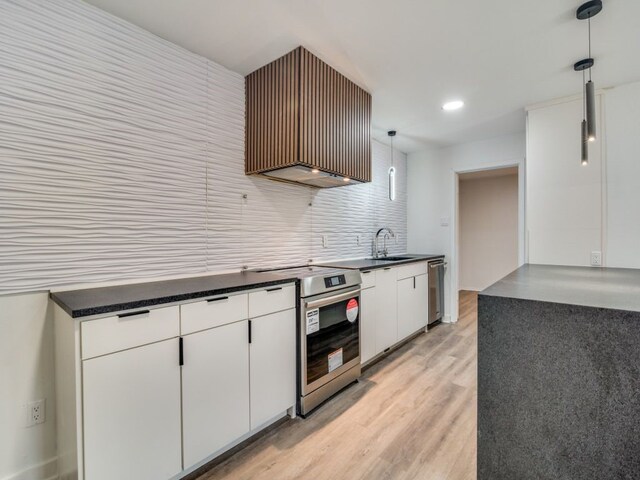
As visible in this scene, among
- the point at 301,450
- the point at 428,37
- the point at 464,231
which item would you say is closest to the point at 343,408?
the point at 301,450

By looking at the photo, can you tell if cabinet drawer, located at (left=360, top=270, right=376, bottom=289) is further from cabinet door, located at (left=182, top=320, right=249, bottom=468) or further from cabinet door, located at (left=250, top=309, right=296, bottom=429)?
cabinet door, located at (left=182, top=320, right=249, bottom=468)

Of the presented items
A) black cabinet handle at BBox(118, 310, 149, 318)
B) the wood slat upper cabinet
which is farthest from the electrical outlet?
the wood slat upper cabinet

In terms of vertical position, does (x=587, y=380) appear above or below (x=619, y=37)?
below

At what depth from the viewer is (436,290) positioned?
3.94 m

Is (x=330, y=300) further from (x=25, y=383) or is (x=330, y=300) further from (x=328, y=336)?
(x=25, y=383)

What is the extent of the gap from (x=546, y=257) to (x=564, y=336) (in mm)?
2208

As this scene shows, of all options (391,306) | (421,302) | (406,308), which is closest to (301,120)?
(391,306)

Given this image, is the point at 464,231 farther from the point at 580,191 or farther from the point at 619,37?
the point at 619,37

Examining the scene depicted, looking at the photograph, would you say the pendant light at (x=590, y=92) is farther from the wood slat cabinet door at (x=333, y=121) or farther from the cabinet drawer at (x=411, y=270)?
the cabinet drawer at (x=411, y=270)

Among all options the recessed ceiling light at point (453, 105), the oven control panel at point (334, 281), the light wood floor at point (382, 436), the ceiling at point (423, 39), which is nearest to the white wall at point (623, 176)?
the ceiling at point (423, 39)

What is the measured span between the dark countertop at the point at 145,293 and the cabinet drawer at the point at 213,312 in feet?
0.15

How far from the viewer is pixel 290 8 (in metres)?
1.65

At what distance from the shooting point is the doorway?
19.0 ft

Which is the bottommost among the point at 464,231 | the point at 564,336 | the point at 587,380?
the point at 587,380
